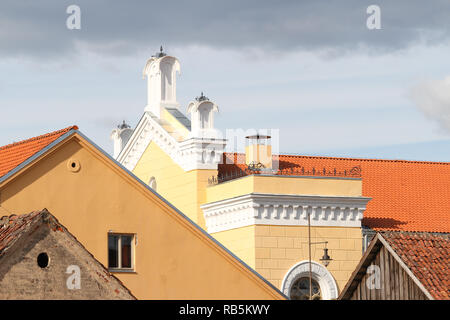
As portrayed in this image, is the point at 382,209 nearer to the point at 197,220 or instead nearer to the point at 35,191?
the point at 197,220

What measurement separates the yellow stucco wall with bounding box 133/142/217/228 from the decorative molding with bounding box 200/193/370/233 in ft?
2.06

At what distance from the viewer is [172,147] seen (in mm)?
50656

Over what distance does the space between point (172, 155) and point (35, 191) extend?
71.8 ft

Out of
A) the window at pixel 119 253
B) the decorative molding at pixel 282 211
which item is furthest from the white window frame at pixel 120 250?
the decorative molding at pixel 282 211

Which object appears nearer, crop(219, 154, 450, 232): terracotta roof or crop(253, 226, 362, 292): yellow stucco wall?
crop(253, 226, 362, 292): yellow stucco wall

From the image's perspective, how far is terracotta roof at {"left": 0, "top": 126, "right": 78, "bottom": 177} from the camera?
2950 centimetres

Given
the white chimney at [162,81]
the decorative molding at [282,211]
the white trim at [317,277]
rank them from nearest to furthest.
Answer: the white trim at [317,277], the decorative molding at [282,211], the white chimney at [162,81]

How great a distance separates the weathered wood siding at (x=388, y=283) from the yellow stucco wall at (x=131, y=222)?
9.43 ft

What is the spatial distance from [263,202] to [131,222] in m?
16.6

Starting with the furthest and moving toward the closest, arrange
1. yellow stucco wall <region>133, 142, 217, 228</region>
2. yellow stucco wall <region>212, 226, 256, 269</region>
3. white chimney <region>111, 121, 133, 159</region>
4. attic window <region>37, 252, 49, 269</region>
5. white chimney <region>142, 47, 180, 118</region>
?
1. white chimney <region>111, 121, 133, 159</region>
2. white chimney <region>142, 47, 180, 118</region>
3. yellow stucco wall <region>133, 142, 217, 228</region>
4. yellow stucco wall <region>212, 226, 256, 269</region>
5. attic window <region>37, 252, 49, 269</region>

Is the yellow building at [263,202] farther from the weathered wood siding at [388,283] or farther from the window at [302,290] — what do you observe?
the weathered wood siding at [388,283]

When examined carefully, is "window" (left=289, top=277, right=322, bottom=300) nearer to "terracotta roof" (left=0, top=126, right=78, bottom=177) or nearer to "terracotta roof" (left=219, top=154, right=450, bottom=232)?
"terracotta roof" (left=219, top=154, right=450, bottom=232)

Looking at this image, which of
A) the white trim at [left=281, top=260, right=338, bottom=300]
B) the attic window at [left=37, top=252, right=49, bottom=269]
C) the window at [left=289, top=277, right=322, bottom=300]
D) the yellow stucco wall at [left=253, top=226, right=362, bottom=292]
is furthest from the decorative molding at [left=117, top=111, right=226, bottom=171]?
the attic window at [left=37, top=252, right=49, bottom=269]

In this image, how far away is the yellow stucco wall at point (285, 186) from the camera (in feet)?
153
